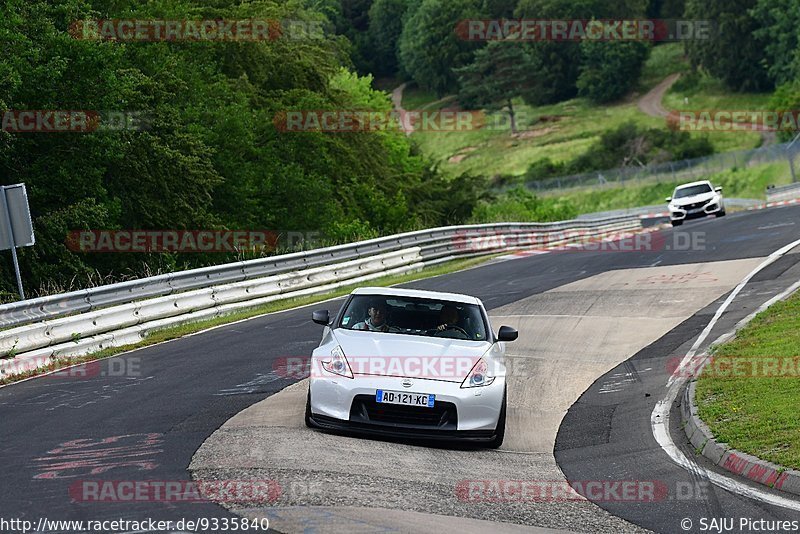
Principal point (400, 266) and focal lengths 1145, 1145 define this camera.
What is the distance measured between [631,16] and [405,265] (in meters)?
129

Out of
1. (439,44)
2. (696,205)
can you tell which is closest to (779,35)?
(439,44)

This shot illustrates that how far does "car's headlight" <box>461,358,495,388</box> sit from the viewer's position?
10.9m

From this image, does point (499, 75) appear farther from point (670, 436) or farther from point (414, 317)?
point (670, 436)

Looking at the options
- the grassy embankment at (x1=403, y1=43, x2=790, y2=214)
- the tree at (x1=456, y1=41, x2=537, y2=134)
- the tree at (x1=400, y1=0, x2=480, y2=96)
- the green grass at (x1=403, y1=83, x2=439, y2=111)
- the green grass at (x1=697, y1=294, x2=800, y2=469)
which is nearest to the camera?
the green grass at (x1=697, y1=294, x2=800, y2=469)

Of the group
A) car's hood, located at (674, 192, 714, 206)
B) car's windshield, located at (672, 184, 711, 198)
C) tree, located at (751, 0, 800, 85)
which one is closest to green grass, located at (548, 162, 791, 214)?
car's windshield, located at (672, 184, 711, 198)

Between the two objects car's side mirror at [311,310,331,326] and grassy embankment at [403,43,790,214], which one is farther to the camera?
grassy embankment at [403,43,790,214]

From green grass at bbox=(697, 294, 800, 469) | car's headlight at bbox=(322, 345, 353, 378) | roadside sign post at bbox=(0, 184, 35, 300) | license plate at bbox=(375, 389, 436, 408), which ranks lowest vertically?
green grass at bbox=(697, 294, 800, 469)

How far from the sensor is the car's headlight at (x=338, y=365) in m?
10.9

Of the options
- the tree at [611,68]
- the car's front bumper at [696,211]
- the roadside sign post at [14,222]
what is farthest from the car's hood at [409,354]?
the tree at [611,68]

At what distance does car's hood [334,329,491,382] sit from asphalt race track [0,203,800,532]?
0.72m

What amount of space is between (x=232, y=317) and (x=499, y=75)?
404 feet

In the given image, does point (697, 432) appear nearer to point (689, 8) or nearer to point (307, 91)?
point (307, 91)

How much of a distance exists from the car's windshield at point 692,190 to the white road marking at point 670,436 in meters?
24.3

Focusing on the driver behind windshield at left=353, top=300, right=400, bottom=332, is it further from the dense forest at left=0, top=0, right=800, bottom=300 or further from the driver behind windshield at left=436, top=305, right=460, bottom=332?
the dense forest at left=0, top=0, right=800, bottom=300
